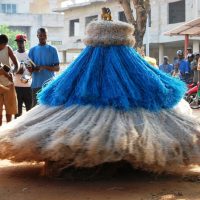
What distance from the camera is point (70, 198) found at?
4.08 m

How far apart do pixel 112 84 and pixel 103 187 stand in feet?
2.97

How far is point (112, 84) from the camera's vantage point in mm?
4781

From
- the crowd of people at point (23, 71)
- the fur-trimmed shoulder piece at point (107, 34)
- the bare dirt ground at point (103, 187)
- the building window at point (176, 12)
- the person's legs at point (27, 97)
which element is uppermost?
the building window at point (176, 12)

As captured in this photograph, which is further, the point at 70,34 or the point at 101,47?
the point at 70,34

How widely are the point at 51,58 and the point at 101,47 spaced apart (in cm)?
297

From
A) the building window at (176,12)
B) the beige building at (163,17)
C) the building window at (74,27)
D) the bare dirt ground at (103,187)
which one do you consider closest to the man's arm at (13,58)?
the bare dirt ground at (103,187)

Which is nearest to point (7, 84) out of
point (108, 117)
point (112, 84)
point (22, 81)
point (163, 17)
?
point (22, 81)

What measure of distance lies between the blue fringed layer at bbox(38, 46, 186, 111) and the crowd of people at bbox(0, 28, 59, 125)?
203 centimetres

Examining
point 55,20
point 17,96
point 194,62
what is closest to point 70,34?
point 55,20

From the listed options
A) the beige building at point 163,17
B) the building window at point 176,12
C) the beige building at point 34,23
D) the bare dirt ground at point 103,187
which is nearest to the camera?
the bare dirt ground at point 103,187

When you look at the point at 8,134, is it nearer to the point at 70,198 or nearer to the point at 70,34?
the point at 70,198

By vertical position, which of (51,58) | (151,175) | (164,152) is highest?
(51,58)

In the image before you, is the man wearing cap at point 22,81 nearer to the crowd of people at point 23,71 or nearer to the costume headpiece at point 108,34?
the crowd of people at point 23,71

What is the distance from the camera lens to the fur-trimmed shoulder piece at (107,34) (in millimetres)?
5023
